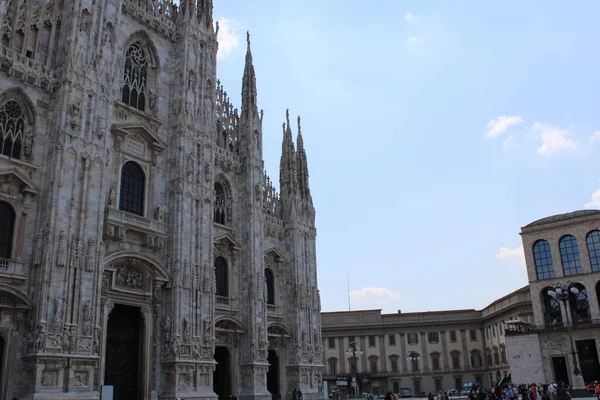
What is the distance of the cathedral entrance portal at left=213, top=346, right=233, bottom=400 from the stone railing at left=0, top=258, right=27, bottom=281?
41.3ft

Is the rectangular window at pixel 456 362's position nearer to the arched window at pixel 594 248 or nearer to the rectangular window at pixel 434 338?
the rectangular window at pixel 434 338

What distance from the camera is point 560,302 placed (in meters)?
52.4

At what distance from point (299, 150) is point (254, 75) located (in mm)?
7033

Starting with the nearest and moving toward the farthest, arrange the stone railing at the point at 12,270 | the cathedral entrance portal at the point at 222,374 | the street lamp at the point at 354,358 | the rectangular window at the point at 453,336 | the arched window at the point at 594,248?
the stone railing at the point at 12,270 < the cathedral entrance portal at the point at 222,374 < the street lamp at the point at 354,358 < the arched window at the point at 594,248 < the rectangular window at the point at 453,336

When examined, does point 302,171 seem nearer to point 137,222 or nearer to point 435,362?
point 137,222

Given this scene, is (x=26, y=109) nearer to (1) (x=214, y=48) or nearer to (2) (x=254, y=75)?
(1) (x=214, y=48)

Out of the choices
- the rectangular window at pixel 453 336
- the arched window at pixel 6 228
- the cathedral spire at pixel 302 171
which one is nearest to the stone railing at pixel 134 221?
the arched window at pixel 6 228

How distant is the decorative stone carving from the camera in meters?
25.5

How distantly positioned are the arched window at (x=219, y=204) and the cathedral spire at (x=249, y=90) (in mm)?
5697

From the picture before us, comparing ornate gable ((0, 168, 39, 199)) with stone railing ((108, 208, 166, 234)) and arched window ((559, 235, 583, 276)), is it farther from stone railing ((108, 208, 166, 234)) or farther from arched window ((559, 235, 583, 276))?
arched window ((559, 235, 583, 276))

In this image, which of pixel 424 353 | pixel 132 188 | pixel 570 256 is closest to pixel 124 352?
pixel 132 188

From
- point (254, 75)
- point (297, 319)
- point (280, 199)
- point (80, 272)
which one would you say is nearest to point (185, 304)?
point (80, 272)

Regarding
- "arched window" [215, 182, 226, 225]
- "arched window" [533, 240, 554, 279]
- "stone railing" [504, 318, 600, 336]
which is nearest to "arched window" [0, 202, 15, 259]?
"arched window" [215, 182, 226, 225]

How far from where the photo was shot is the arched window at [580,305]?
51594 mm
